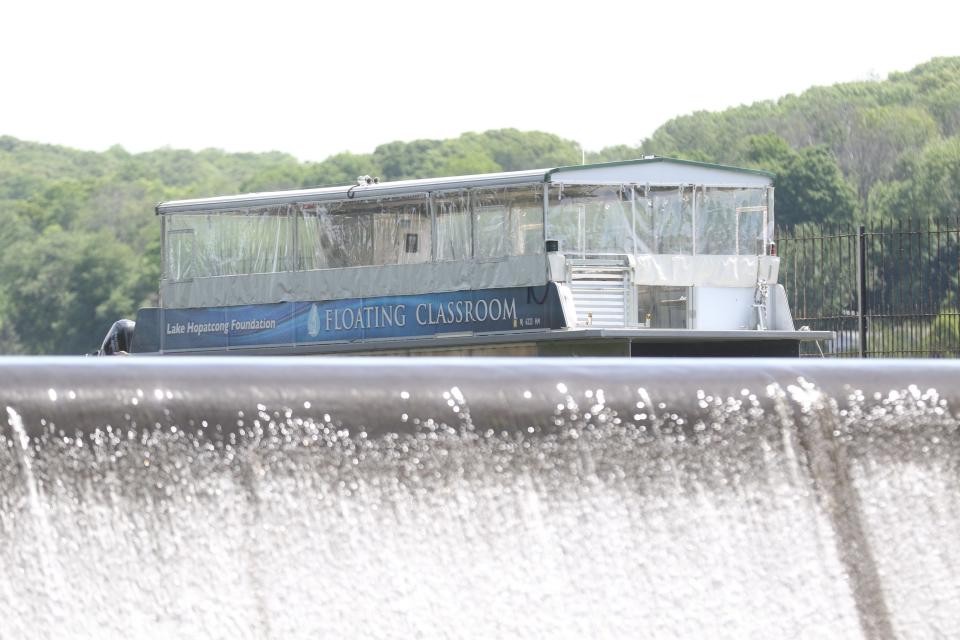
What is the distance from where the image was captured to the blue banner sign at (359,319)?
58.2 feet

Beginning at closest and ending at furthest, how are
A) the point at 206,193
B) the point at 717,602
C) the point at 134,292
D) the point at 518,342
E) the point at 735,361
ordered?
the point at 717,602
the point at 735,361
the point at 518,342
the point at 134,292
the point at 206,193

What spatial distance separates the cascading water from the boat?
44.4 feet

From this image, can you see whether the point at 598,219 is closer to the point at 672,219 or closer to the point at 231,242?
the point at 672,219

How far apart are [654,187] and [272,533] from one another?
16.1m

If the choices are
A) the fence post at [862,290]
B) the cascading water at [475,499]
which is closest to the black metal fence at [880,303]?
the fence post at [862,290]

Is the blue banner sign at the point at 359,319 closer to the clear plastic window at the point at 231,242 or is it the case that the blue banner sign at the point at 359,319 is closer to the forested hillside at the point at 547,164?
the clear plastic window at the point at 231,242

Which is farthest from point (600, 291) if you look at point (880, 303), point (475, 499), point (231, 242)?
point (475, 499)

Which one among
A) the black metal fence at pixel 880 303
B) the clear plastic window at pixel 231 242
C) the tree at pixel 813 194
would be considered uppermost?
the tree at pixel 813 194

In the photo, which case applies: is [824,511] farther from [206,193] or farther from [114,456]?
[206,193]

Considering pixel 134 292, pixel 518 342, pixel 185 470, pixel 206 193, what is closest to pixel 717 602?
pixel 185 470

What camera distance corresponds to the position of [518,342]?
17.5 metres

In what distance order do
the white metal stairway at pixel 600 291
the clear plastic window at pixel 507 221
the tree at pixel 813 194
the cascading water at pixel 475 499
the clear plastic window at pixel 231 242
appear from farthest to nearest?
the tree at pixel 813 194 → the clear plastic window at pixel 231 242 → the clear plastic window at pixel 507 221 → the white metal stairway at pixel 600 291 → the cascading water at pixel 475 499

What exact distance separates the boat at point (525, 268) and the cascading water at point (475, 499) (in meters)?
13.5

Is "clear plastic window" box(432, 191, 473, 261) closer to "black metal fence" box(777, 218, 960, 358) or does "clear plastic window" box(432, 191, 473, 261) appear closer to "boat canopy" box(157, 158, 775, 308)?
"boat canopy" box(157, 158, 775, 308)
